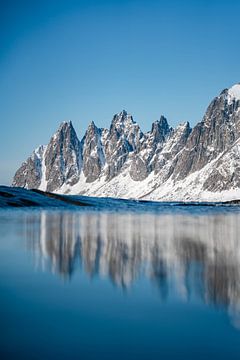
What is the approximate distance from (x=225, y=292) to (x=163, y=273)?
3.77 meters

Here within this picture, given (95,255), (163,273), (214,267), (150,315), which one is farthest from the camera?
(95,255)

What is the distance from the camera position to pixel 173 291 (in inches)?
541

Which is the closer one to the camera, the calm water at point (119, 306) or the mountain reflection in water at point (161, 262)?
the calm water at point (119, 306)

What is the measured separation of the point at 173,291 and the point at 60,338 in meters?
5.19

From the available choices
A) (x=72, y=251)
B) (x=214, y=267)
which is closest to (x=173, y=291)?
(x=214, y=267)

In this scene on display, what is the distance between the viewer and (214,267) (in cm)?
1827

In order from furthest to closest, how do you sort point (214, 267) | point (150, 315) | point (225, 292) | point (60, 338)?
point (214, 267) < point (225, 292) < point (150, 315) < point (60, 338)

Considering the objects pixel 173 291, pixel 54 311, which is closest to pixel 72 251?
pixel 173 291

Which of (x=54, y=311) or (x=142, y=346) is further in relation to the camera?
(x=54, y=311)

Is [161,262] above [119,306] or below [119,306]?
above

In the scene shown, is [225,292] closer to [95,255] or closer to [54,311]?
[54,311]

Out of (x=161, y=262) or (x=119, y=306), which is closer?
(x=119, y=306)

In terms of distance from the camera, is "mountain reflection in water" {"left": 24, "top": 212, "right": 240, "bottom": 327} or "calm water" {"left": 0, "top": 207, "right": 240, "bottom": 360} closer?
"calm water" {"left": 0, "top": 207, "right": 240, "bottom": 360}

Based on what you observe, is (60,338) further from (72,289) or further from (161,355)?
(72,289)
